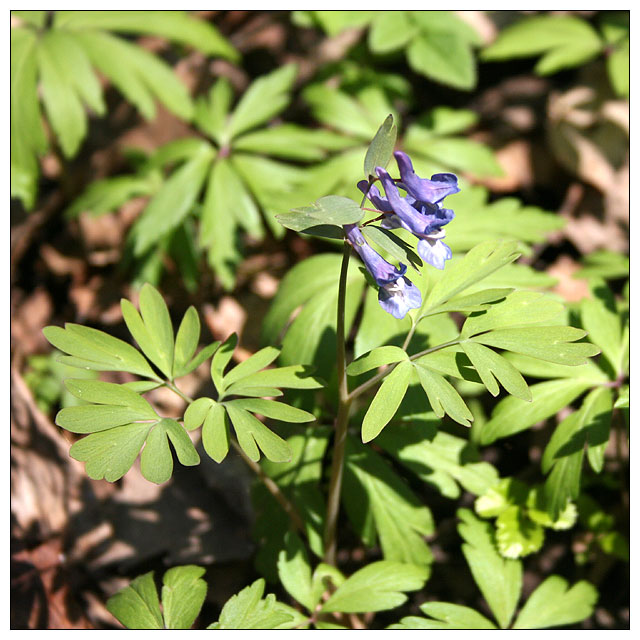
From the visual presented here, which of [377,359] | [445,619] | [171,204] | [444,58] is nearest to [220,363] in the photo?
[377,359]

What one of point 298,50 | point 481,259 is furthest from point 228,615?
point 298,50

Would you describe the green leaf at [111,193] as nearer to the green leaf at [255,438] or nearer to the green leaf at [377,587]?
the green leaf at [255,438]

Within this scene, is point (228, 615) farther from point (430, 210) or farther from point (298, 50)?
point (298, 50)

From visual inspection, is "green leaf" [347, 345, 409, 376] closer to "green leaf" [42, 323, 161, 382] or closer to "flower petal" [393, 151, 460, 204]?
"flower petal" [393, 151, 460, 204]

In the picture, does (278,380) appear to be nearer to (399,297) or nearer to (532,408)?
(399,297)

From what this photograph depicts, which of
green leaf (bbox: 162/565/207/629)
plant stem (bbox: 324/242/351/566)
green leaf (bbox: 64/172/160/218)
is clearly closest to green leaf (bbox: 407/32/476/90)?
green leaf (bbox: 64/172/160/218)

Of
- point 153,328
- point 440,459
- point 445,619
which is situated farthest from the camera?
point 440,459
